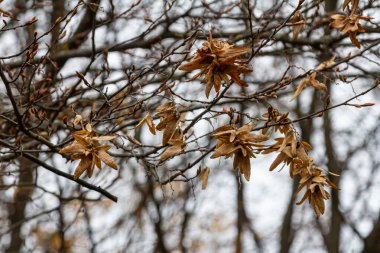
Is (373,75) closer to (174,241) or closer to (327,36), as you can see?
(327,36)

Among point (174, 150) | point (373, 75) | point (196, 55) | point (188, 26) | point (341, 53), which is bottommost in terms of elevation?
point (174, 150)

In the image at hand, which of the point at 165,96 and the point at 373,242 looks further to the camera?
the point at 373,242

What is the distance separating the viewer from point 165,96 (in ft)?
10.00

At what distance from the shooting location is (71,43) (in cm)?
562

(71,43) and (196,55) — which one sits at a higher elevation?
(71,43)

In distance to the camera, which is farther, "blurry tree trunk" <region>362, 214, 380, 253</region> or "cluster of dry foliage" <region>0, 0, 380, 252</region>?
"blurry tree trunk" <region>362, 214, 380, 253</region>

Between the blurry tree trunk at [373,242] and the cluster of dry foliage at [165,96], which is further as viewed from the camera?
the blurry tree trunk at [373,242]

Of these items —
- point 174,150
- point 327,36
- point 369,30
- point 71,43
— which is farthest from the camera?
point 71,43

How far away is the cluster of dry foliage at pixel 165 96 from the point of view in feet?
8.32

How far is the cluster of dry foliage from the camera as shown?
254 cm

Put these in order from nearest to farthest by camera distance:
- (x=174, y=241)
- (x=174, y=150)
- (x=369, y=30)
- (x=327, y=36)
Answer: (x=174, y=150)
(x=369, y=30)
(x=327, y=36)
(x=174, y=241)

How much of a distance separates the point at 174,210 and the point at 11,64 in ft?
17.2

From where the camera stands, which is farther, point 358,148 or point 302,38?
point 358,148

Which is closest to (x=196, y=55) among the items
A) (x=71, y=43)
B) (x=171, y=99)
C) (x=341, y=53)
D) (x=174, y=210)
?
(x=171, y=99)
